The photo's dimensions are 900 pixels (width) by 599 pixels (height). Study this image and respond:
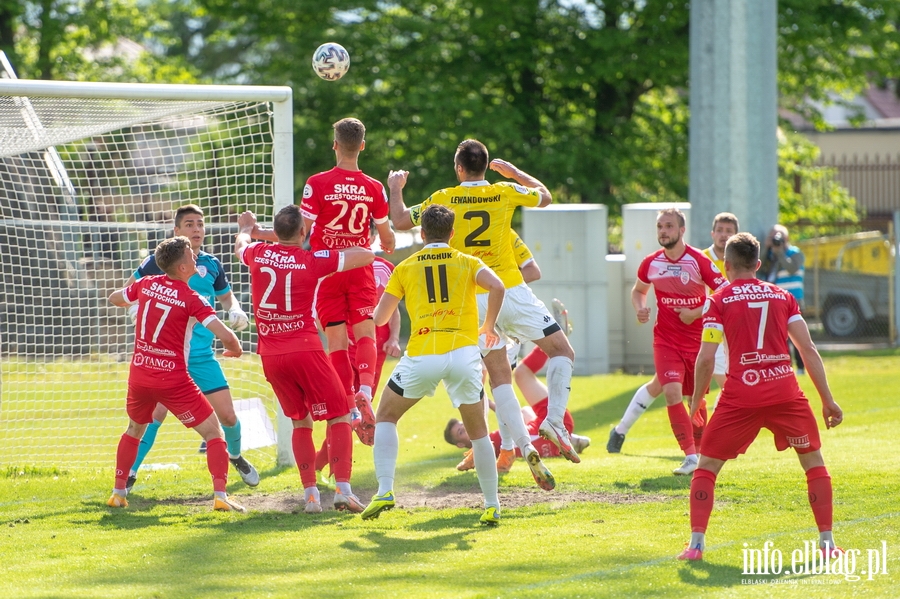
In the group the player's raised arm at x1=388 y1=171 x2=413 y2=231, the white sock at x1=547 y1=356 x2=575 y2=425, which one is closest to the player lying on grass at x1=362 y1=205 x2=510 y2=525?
the player's raised arm at x1=388 y1=171 x2=413 y2=231

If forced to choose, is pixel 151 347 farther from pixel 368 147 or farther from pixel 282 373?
pixel 368 147

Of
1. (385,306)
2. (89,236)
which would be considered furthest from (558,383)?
(89,236)

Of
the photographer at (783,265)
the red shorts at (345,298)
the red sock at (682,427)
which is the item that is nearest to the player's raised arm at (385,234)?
the red shorts at (345,298)

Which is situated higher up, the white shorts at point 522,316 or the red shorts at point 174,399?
the white shorts at point 522,316

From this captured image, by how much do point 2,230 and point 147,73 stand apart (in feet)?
58.1

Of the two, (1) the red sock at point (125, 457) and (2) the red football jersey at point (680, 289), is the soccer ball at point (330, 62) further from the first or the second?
(1) the red sock at point (125, 457)

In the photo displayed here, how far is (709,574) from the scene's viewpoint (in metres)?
5.54

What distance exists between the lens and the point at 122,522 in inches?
288

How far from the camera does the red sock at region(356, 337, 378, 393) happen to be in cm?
858

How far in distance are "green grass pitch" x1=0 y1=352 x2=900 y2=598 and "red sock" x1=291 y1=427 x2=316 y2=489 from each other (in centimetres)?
30

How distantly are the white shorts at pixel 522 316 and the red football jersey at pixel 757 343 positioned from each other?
7.55 feet

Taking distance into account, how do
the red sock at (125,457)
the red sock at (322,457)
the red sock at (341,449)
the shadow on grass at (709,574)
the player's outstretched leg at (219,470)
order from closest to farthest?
the shadow on grass at (709,574), the red sock at (341,449), the player's outstretched leg at (219,470), the red sock at (125,457), the red sock at (322,457)

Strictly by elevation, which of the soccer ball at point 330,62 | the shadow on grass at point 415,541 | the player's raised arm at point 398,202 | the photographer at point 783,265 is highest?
the soccer ball at point 330,62

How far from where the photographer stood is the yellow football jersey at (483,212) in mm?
7824
